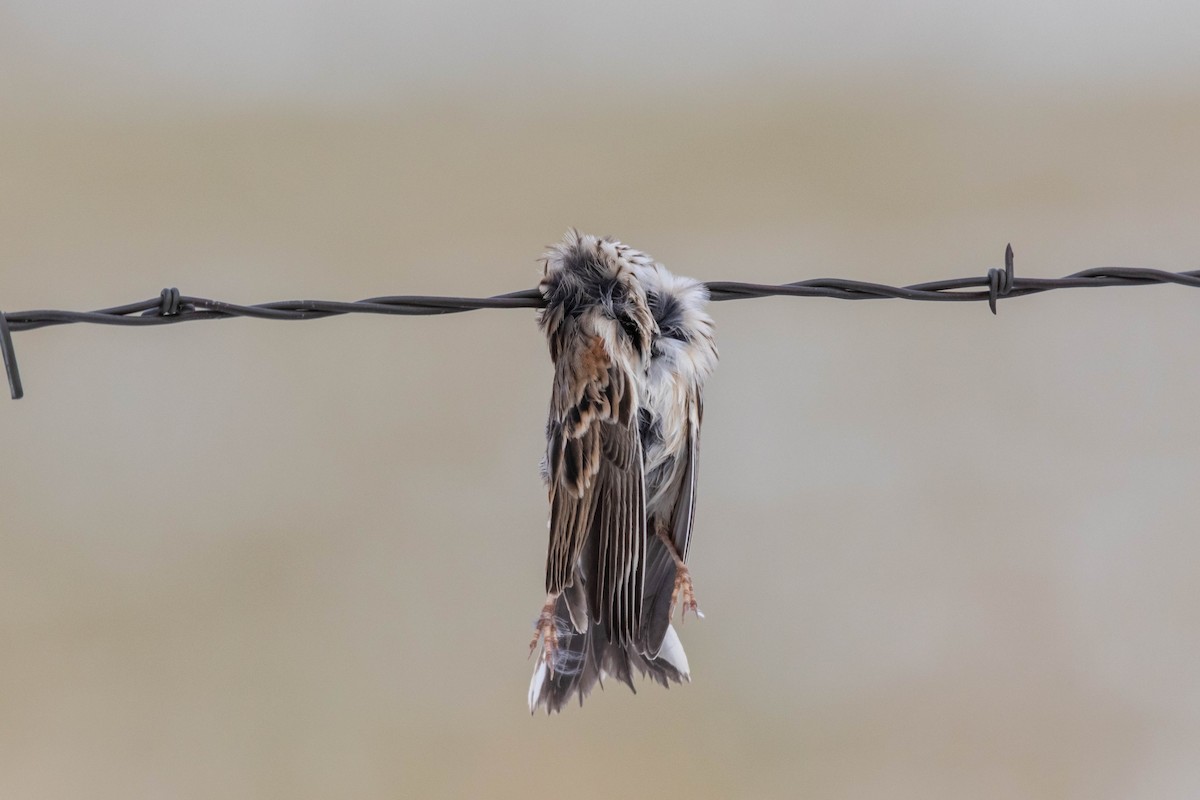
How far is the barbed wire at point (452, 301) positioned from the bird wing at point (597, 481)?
332mm

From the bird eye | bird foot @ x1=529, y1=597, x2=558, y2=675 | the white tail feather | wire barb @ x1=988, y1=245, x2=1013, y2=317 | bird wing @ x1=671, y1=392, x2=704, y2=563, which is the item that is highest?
wire barb @ x1=988, y1=245, x2=1013, y2=317

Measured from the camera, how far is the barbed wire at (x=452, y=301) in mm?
3191

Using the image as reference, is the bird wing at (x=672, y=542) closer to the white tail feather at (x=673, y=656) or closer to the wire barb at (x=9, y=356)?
the white tail feather at (x=673, y=656)

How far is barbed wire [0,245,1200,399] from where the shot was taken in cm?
319

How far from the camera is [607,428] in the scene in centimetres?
354

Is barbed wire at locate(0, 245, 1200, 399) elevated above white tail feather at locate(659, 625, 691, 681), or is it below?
above

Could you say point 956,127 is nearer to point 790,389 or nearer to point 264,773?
point 790,389

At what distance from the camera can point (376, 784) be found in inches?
314

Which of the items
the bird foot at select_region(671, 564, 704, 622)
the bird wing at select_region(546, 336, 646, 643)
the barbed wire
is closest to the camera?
the barbed wire

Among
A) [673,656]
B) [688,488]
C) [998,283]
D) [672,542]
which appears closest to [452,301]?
[688,488]

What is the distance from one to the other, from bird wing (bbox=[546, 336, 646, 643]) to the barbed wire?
33 cm

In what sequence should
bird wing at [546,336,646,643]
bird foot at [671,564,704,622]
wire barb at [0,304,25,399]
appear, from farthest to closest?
1. bird foot at [671,564,704,622]
2. bird wing at [546,336,646,643]
3. wire barb at [0,304,25,399]

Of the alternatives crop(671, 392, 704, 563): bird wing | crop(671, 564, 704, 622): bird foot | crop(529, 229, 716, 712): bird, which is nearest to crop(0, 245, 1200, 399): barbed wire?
crop(529, 229, 716, 712): bird

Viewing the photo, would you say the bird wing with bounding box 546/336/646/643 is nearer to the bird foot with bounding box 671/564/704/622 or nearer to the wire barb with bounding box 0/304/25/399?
the bird foot with bounding box 671/564/704/622
